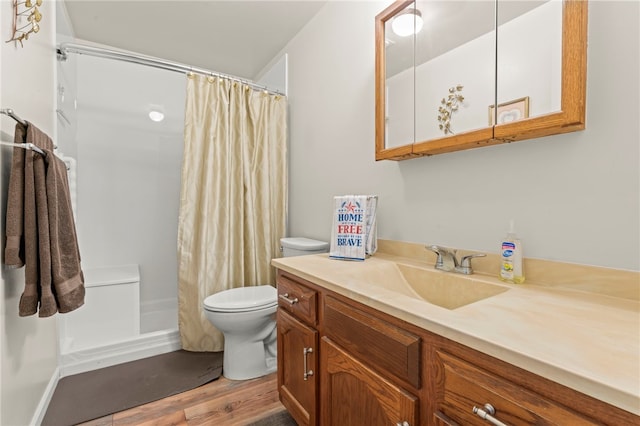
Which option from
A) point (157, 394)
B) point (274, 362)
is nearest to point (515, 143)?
point (274, 362)

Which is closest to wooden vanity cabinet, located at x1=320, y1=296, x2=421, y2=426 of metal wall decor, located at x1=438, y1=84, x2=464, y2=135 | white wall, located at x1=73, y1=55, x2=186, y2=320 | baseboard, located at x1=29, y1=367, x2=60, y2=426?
metal wall decor, located at x1=438, y1=84, x2=464, y2=135

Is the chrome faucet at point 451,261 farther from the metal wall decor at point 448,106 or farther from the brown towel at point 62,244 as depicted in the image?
the brown towel at point 62,244

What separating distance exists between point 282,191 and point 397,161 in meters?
1.12

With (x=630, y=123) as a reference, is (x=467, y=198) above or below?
below

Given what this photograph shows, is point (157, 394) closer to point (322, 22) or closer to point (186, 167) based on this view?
point (186, 167)

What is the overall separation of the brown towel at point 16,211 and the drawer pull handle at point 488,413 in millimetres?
1516

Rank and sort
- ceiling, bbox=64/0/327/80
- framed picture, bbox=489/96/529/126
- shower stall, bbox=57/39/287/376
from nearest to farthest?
framed picture, bbox=489/96/529/126, ceiling, bbox=64/0/327/80, shower stall, bbox=57/39/287/376

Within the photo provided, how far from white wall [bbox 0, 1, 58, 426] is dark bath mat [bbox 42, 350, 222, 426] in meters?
0.13

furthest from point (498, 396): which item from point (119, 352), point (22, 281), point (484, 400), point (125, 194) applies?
point (125, 194)

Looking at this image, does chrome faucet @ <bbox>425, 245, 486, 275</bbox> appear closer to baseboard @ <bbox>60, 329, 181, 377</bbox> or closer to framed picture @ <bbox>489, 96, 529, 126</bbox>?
framed picture @ <bbox>489, 96, 529, 126</bbox>

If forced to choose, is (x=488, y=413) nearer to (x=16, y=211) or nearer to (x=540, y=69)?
(x=540, y=69)

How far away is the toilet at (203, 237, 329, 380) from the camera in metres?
1.67

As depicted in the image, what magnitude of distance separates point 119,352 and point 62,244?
3.45 feet

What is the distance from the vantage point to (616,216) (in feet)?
2.68
